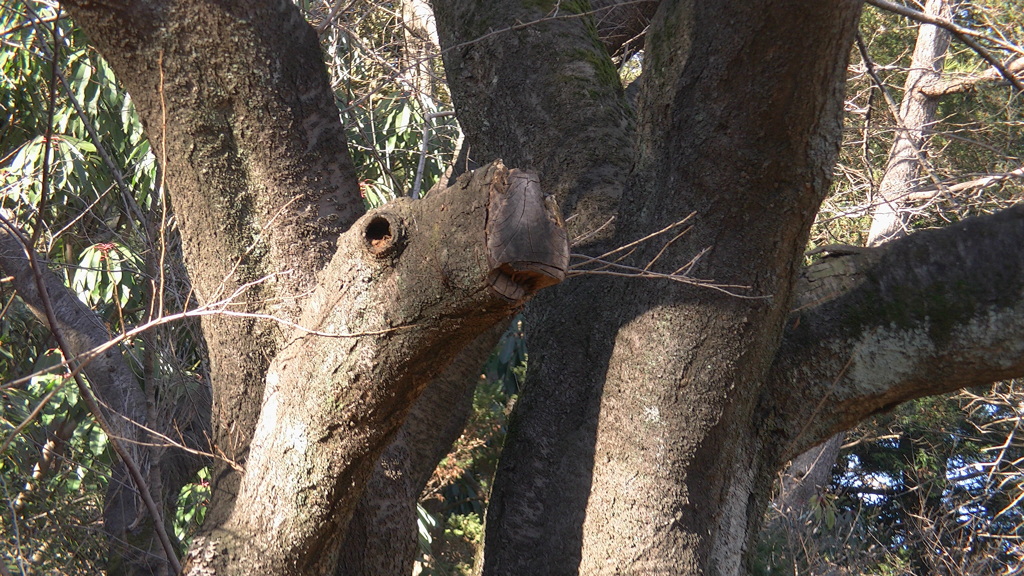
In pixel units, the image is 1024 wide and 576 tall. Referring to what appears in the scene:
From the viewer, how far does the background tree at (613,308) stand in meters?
1.83

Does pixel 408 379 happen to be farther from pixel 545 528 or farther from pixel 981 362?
pixel 981 362

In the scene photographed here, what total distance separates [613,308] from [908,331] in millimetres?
814

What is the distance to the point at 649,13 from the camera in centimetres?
398

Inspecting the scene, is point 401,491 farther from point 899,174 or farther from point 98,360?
point 899,174

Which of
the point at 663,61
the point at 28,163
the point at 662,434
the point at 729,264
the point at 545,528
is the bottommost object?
the point at 545,528

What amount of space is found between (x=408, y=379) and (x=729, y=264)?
2.77 ft

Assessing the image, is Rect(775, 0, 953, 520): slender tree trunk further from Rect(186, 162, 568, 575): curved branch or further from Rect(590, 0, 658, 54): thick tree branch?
Rect(186, 162, 568, 575): curved branch

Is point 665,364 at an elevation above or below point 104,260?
below

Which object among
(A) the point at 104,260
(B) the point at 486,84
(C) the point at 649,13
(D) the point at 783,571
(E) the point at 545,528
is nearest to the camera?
(E) the point at 545,528

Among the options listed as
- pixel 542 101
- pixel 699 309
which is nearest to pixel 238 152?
pixel 542 101

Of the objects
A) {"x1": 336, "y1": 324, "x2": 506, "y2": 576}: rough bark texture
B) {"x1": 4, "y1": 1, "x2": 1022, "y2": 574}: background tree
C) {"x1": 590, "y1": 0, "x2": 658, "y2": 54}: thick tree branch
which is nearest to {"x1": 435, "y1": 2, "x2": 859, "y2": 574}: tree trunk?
{"x1": 4, "y1": 1, "x2": 1022, "y2": 574}: background tree

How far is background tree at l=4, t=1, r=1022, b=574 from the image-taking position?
1826 mm

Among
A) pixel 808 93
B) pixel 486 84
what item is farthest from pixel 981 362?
pixel 486 84

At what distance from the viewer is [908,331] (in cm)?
227
